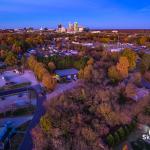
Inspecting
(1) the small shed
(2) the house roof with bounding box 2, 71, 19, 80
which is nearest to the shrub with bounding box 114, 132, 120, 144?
(1) the small shed

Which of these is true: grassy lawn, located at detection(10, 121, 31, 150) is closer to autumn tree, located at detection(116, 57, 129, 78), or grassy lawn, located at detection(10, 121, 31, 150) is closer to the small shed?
the small shed

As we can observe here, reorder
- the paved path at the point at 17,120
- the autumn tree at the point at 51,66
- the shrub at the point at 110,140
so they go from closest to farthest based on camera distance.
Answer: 1. the shrub at the point at 110,140
2. the paved path at the point at 17,120
3. the autumn tree at the point at 51,66

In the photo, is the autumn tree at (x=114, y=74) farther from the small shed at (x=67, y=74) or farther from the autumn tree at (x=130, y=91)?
the autumn tree at (x=130, y=91)

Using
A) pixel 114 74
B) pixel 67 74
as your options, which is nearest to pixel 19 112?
pixel 114 74

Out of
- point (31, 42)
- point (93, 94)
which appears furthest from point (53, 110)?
point (31, 42)

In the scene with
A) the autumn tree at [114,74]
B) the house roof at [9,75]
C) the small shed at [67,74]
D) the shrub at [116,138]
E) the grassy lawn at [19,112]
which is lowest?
the house roof at [9,75]

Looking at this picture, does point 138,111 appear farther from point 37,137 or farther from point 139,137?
point 37,137

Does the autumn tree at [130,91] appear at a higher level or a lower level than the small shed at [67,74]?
higher

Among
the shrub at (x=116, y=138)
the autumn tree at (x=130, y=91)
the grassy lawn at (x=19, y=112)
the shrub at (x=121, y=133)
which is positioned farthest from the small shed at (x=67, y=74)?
the shrub at (x=116, y=138)

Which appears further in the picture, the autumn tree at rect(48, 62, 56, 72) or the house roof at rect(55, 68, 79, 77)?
the autumn tree at rect(48, 62, 56, 72)

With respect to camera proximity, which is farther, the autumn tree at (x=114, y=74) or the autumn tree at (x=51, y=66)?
the autumn tree at (x=51, y=66)

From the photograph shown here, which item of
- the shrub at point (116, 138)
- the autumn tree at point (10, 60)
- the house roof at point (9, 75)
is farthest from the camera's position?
the autumn tree at point (10, 60)
